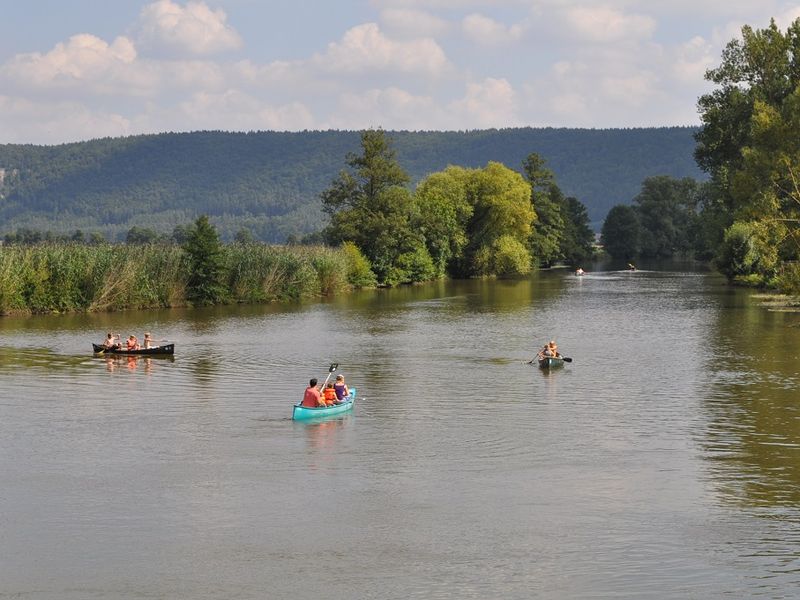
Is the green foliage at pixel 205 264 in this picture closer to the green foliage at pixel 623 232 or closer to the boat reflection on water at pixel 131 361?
the boat reflection on water at pixel 131 361

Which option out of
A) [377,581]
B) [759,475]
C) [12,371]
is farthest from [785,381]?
[12,371]

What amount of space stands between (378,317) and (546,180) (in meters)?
85.8

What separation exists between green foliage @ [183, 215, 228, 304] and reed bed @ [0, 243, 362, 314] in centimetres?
63

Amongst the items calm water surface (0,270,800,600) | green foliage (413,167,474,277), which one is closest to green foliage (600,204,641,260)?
green foliage (413,167,474,277)

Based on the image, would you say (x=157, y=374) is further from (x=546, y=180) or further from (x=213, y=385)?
(x=546, y=180)

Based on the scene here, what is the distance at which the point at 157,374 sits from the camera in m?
39.5

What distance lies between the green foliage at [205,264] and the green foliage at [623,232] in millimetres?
127928

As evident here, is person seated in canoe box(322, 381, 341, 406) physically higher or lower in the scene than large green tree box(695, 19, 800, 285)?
lower

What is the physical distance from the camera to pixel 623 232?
188m

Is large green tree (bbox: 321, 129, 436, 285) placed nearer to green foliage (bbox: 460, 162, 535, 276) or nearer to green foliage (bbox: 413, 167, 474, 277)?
green foliage (bbox: 413, 167, 474, 277)

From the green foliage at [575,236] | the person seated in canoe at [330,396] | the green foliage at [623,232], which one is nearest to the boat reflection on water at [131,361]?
the person seated in canoe at [330,396]

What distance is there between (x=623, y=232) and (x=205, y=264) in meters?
130

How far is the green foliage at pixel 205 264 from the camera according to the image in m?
68.3

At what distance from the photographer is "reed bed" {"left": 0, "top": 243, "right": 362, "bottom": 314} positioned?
6038 centimetres
